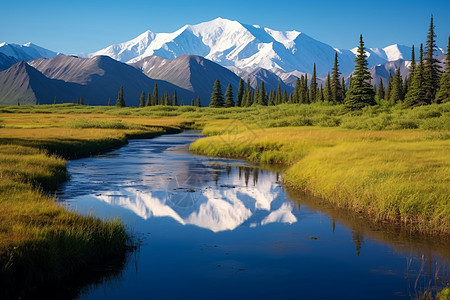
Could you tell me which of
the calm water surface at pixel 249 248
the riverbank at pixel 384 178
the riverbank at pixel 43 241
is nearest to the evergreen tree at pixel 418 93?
the riverbank at pixel 384 178

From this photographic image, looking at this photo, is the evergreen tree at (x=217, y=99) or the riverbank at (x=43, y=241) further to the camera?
the evergreen tree at (x=217, y=99)

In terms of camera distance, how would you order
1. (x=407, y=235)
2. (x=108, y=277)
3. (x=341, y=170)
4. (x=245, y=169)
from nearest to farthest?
(x=108, y=277), (x=407, y=235), (x=341, y=170), (x=245, y=169)

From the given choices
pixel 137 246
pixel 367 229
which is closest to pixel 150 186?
pixel 137 246

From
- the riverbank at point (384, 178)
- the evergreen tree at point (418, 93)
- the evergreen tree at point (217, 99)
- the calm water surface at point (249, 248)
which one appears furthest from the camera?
the evergreen tree at point (217, 99)

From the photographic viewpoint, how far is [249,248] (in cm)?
1368

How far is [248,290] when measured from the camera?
10.6m

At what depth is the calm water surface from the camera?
425 inches

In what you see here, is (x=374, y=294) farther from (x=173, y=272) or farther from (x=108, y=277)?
(x=108, y=277)

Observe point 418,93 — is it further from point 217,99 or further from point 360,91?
point 217,99

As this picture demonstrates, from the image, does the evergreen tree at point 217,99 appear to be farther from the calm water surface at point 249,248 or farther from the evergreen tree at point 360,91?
the calm water surface at point 249,248

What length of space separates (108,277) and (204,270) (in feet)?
7.72

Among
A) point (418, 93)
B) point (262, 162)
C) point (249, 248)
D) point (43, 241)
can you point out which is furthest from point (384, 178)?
point (418, 93)

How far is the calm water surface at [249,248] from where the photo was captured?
10805mm

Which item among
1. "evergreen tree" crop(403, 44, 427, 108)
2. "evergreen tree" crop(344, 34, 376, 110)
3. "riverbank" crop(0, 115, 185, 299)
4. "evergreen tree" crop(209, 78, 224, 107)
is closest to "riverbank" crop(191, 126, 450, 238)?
"riverbank" crop(0, 115, 185, 299)
